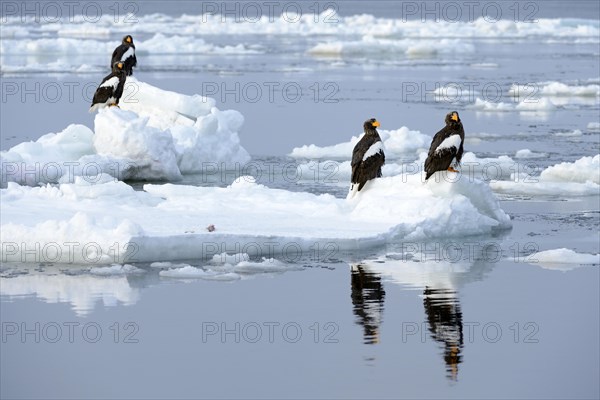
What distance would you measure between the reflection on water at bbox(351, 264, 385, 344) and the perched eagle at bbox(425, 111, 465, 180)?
6.55ft

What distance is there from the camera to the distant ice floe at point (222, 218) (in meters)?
11.3

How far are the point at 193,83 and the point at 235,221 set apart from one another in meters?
19.5

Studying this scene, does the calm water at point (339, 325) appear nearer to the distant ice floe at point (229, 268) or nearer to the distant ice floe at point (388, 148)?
the distant ice floe at point (229, 268)

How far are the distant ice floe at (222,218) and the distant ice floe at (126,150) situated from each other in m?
2.47

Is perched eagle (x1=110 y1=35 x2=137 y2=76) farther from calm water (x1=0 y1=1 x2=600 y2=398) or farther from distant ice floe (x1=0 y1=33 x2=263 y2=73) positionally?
distant ice floe (x1=0 y1=33 x2=263 y2=73)

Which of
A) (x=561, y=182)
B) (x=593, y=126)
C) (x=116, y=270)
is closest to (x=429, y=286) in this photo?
(x=116, y=270)

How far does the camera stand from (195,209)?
1292 cm

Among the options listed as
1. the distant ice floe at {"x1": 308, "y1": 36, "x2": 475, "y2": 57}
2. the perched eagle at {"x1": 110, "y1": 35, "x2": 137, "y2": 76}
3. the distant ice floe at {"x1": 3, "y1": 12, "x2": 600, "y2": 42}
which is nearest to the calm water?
the perched eagle at {"x1": 110, "y1": 35, "x2": 137, "y2": 76}

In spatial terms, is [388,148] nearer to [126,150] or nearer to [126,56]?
[126,56]

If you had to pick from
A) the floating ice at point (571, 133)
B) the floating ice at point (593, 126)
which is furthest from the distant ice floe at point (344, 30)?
the floating ice at point (571, 133)

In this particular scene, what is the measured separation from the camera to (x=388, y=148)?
19.7m

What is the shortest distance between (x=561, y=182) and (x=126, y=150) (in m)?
5.33

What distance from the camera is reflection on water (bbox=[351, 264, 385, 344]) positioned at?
9.44 m

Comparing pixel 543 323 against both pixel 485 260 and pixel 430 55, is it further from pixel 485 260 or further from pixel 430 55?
pixel 430 55
